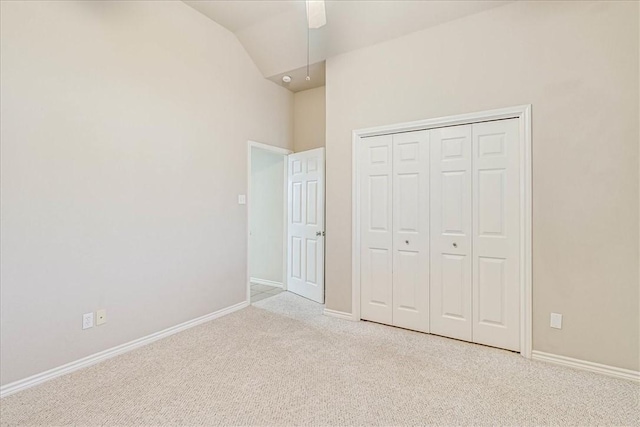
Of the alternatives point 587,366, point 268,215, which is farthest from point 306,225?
point 587,366

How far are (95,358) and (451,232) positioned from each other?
3.16m

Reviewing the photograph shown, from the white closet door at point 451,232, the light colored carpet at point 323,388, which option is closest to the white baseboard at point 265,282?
the light colored carpet at point 323,388

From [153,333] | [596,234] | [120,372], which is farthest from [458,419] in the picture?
[153,333]

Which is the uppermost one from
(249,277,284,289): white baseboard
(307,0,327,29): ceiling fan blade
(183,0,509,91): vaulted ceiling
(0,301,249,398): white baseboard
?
(183,0,509,91): vaulted ceiling

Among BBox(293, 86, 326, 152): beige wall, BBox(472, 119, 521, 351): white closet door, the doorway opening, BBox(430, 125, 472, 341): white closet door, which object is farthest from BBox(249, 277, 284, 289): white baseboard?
BBox(472, 119, 521, 351): white closet door

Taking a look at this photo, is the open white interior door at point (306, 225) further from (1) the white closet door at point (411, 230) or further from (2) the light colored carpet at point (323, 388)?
(2) the light colored carpet at point (323, 388)

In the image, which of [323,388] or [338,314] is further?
[338,314]

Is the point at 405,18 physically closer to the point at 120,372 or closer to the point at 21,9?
the point at 21,9

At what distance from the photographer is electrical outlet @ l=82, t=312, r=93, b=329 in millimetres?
2457

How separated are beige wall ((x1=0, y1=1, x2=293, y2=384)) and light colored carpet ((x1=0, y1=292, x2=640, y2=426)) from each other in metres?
0.41

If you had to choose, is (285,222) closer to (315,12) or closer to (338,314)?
(338,314)

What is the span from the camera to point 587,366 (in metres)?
2.40

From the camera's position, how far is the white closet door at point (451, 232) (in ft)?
9.46

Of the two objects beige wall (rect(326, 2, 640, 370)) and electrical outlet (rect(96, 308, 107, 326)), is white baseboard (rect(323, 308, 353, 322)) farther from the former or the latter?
electrical outlet (rect(96, 308, 107, 326))
